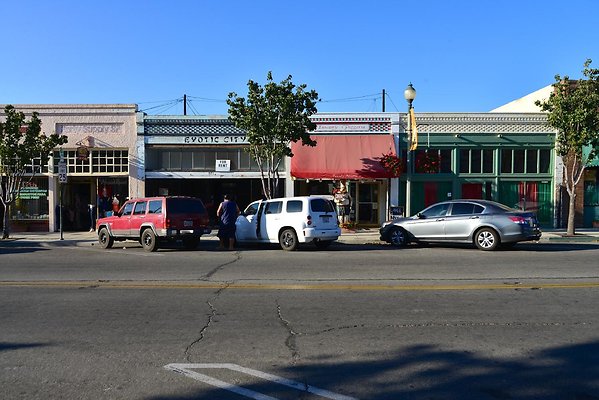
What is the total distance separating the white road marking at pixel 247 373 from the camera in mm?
4625

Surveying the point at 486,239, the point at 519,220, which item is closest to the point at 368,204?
the point at 486,239

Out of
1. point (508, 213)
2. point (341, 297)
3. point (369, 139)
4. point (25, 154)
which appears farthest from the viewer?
point (369, 139)

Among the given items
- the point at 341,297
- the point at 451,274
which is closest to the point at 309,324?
the point at 341,297

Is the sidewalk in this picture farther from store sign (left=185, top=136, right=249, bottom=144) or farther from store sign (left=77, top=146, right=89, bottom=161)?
store sign (left=185, top=136, right=249, bottom=144)

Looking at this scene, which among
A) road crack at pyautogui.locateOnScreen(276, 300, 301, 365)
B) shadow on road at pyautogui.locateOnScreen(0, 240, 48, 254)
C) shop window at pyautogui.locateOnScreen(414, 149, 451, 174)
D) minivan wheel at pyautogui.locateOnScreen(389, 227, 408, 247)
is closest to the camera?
road crack at pyautogui.locateOnScreen(276, 300, 301, 365)

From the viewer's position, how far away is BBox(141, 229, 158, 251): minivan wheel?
16.3 meters

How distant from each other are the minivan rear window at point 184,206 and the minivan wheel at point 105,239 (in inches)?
114

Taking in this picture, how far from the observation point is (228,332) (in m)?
6.67

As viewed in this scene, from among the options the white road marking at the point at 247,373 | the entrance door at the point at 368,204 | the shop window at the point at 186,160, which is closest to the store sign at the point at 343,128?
the entrance door at the point at 368,204

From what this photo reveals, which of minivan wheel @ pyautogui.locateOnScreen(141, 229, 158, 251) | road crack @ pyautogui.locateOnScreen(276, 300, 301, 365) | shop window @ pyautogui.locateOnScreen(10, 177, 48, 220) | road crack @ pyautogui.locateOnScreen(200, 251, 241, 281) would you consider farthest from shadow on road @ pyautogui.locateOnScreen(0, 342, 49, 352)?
shop window @ pyautogui.locateOnScreen(10, 177, 48, 220)

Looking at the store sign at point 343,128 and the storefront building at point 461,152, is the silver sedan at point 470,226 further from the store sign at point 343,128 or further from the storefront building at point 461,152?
the store sign at point 343,128

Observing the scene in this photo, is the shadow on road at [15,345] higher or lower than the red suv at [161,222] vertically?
lower

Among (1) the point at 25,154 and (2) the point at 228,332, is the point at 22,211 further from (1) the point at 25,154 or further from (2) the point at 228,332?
(2) the point at 228,332

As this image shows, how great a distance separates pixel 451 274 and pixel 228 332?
610cm
